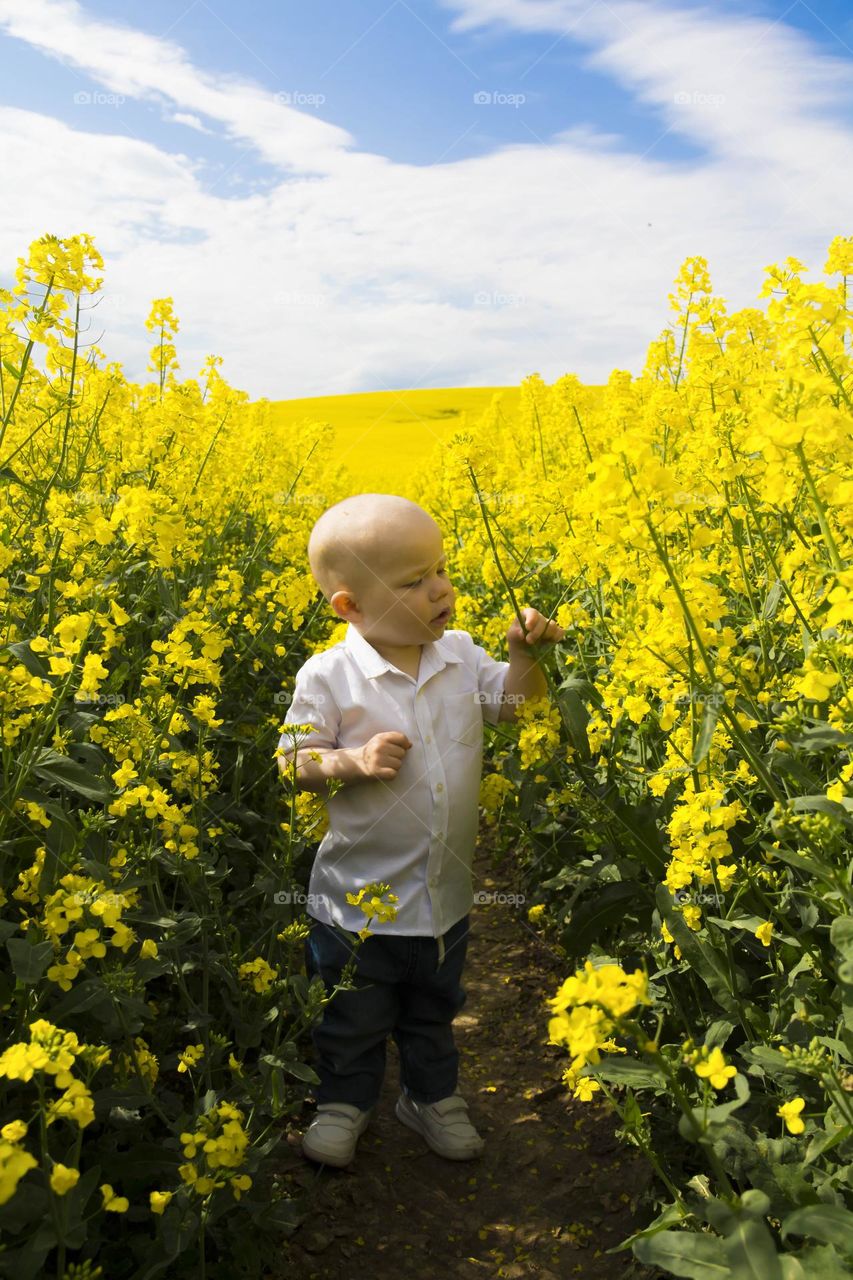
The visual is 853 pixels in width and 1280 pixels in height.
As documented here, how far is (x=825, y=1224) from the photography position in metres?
1.54

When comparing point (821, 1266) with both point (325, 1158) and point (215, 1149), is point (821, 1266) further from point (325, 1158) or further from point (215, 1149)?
point (325, 1158)

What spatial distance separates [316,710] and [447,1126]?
1127 mm

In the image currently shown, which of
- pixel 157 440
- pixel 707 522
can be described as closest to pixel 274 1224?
pixel 707 522

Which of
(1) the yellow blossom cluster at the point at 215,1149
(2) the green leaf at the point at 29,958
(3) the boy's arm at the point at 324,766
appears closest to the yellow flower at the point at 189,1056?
(1) the yellow blossom cluster at the point at 215,1149

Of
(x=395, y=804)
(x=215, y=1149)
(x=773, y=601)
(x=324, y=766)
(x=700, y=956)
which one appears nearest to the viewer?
(x=215, y=1149)

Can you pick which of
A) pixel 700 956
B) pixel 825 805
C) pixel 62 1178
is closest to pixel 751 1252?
pixel 825 805

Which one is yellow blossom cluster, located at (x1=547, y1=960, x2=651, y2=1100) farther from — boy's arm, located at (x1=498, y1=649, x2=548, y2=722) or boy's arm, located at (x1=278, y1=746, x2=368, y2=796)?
boy's arm, located at (x1=498, y1=649, x2=548, y2=722)

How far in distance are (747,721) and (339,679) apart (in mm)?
1033

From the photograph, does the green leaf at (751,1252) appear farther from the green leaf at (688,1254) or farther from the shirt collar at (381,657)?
the shirt collar at (381,657)

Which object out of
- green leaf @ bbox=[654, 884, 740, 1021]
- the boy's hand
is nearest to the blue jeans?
the boy's hand

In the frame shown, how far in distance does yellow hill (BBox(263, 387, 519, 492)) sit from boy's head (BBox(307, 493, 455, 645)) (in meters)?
11.3

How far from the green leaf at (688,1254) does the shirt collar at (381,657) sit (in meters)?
1.50

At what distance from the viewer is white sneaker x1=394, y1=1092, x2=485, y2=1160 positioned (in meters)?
2.77

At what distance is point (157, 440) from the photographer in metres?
3.92
